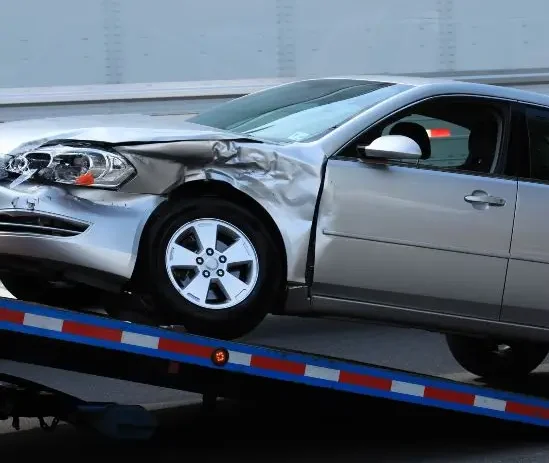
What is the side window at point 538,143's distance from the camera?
6309mm

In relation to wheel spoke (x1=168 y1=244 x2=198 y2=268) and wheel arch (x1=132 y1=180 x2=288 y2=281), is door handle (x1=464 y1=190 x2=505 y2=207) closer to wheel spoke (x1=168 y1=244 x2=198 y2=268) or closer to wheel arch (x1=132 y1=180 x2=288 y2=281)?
Result: wheel arch (x1=132 y1=180 x2=288 y2=281)

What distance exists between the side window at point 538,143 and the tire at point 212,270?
59.3 inches

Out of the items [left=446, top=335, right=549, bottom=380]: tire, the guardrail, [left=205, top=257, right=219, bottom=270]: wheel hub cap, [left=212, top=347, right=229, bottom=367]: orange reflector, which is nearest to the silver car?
[left=205, top=257, right=219, bottom=270]: wheel hub cap

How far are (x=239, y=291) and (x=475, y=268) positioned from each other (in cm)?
123

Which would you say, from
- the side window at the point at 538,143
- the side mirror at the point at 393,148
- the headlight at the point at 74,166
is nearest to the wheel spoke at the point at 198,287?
the headlight at the point at 74,166

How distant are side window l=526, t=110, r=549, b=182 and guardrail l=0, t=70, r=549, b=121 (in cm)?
332

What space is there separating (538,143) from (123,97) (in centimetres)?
363

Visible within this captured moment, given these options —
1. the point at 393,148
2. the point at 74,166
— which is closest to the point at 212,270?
the point at 74,166

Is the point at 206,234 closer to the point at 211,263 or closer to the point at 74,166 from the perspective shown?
the point at 211,263

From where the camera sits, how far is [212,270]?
5.39m

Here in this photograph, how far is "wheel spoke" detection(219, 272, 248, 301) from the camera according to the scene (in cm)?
541

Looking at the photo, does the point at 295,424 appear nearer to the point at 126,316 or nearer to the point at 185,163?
the point at 126,316

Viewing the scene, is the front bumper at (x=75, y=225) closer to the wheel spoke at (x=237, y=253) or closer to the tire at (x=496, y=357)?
the wheel spoke at (x=237, y=253)

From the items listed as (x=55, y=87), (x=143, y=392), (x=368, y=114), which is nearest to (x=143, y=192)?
(x=368, y=114)
